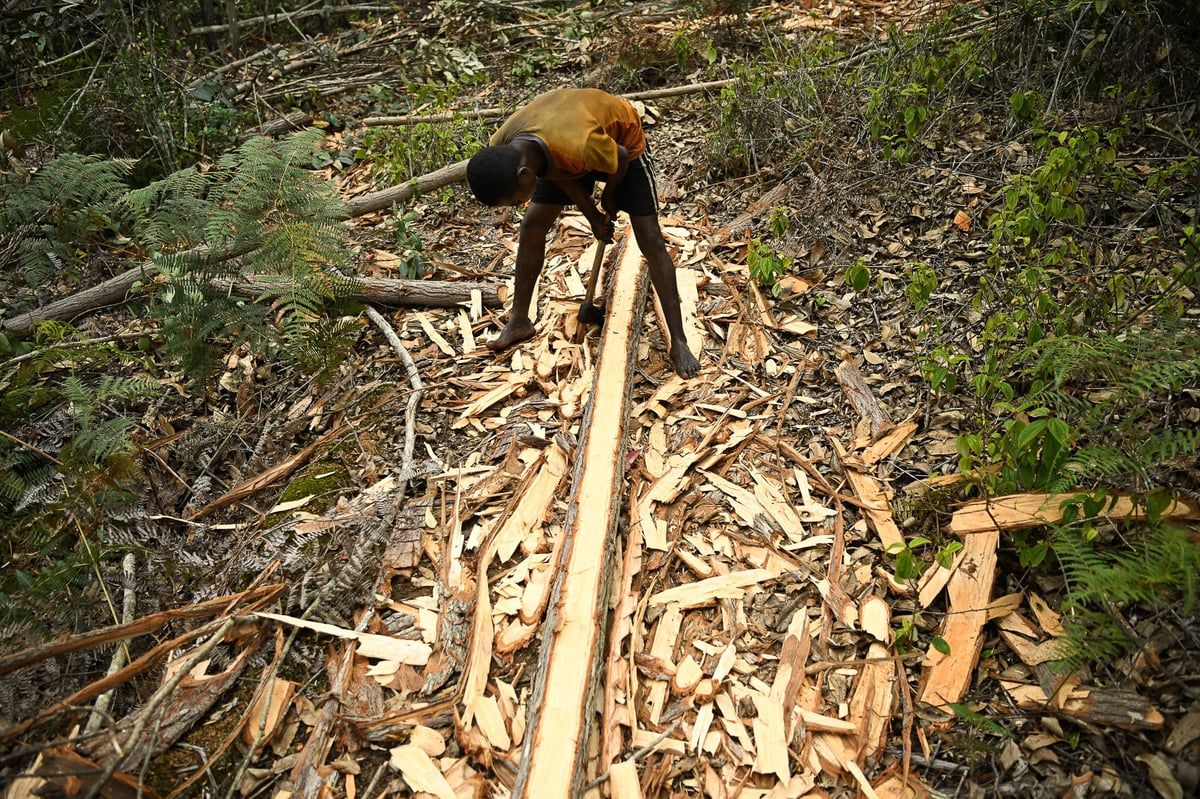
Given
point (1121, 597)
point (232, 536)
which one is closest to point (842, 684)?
point (1121, 597)

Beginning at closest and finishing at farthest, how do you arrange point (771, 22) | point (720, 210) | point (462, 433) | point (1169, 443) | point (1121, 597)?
point (1121, 597) → point (1169, 443) → point (462, 433) → point (720, 210) → point (771, 22)

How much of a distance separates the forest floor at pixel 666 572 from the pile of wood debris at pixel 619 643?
1 cm

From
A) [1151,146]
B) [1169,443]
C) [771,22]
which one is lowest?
[1169,443]

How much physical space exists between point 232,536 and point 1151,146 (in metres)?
5.33

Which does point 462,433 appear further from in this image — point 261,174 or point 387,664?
point 261,174

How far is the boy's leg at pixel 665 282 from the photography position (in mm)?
3574

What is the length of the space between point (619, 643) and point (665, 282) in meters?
1.90

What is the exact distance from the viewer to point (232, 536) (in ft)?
9.80

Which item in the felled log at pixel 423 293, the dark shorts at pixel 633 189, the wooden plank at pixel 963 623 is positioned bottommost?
the wooden plank at pixel 963 623

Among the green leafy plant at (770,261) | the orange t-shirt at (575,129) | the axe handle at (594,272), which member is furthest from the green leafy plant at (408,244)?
the green leafy plant at (770,261)

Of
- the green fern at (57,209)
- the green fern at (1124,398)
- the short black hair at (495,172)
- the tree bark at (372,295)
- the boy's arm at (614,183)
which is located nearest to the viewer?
the green fern at (1124,398)

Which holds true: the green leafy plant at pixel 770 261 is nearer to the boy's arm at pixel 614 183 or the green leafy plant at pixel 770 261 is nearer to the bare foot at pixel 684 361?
the bare foot at pixel 684 361

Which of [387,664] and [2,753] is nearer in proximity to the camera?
[2,753]

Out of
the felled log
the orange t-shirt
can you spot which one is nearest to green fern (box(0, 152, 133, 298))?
the felled log
